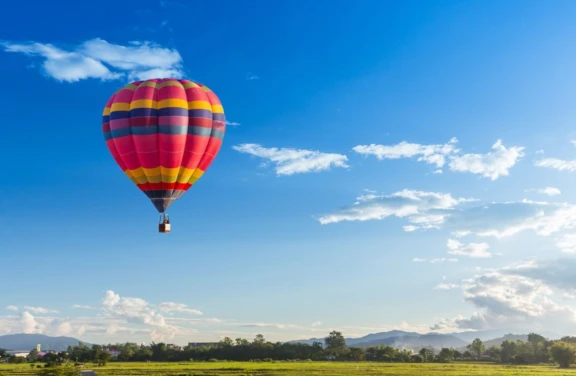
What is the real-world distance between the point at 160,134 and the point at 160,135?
0.21ft

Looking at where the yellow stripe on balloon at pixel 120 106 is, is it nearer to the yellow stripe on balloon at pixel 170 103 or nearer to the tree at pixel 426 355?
the yellow stripe on balloon at pixel 170 103

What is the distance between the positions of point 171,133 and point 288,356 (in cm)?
8606

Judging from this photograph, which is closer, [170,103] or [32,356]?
[170,103]

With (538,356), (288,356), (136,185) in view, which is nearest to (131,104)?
(136,185)

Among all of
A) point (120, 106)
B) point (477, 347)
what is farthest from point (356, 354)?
point (120, 106)

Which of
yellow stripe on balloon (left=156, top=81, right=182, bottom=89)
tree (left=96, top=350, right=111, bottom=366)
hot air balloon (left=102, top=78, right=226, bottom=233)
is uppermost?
yellow stripe on balloon (left=156, top=81, right=182, bottom=89)

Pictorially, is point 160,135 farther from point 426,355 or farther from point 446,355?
point 446,355

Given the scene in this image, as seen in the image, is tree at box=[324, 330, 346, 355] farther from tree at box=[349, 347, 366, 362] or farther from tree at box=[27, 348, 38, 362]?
tree at box=[27, 348, 38, 362]

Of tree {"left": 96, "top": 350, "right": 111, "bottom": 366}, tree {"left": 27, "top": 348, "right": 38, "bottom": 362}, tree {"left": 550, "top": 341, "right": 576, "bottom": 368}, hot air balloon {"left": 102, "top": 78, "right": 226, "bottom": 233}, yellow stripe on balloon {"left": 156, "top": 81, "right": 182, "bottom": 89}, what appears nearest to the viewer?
hot air balloon {"left": 102, "top": 78, "right": 226, "bottom": 233}

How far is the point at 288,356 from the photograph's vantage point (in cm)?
11719

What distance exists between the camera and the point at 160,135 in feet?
129

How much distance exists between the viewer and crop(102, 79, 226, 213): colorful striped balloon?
3947 cm

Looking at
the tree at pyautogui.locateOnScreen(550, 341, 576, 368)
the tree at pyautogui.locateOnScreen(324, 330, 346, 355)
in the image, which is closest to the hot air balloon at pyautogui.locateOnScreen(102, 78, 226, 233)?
the tree at pyautogui.locateOnScreen(550, 341, 576, 368)

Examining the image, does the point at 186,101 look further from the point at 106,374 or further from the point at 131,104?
the point at 106,374
